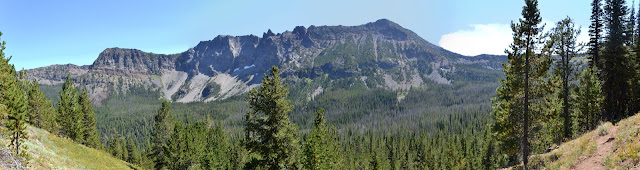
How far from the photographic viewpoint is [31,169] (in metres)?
17.7

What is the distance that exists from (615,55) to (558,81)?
17329mm

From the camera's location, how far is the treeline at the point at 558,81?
69.5ft

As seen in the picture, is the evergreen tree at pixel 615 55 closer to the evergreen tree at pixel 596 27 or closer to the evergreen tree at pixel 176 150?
the evergreen tree at pixel 596 27

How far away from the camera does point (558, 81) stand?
28.2 meters

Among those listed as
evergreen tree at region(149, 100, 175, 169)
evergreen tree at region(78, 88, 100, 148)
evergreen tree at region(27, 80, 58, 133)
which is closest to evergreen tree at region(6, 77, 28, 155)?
evergreen tree at region(149, 100, 175, 169)

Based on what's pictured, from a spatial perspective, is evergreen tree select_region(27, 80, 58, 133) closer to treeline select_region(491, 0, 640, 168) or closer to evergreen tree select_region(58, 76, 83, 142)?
evergreen tree select_region(58, 76, 83, 142)

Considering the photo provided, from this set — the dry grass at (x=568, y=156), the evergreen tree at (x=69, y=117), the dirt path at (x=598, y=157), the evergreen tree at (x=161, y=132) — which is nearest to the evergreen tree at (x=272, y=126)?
the dry grass at (x=568, y=156)

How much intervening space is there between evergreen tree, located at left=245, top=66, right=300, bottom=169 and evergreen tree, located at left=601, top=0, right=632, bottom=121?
41.3 meters

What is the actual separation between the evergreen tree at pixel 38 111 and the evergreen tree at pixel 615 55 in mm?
82077

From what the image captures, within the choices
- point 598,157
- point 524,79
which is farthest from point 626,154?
point 524,79

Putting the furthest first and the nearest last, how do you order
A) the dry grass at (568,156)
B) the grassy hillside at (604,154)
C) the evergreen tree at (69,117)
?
the evergreen tree at (69,117) → the dry grass at (568,156) → the grassy hillside at (604,154)

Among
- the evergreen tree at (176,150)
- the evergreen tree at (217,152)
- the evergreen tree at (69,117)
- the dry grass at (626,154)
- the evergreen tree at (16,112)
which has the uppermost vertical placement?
the evergreen tree at (16,112)

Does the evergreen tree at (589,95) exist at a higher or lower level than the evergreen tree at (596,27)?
lower

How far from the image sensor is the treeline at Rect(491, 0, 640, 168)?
2119 centimetres
